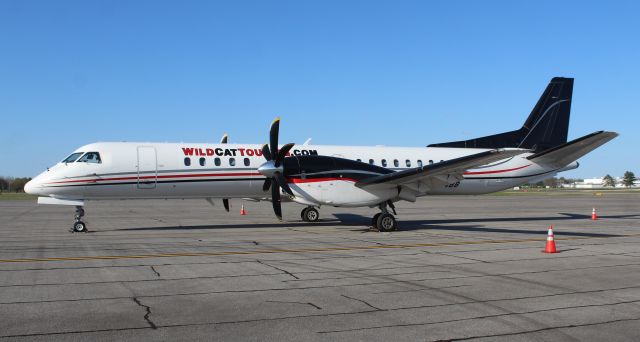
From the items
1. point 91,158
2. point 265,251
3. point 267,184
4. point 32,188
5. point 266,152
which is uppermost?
point 266,152

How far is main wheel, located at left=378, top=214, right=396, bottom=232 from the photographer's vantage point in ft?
68.0

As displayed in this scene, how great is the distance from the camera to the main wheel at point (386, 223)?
20734 mm

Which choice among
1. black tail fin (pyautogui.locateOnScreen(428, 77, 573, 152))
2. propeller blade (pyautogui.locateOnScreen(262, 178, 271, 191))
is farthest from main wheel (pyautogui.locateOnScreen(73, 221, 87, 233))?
black tail fin (pyautogui.locateOnScreen(428, 77, 573, 152))

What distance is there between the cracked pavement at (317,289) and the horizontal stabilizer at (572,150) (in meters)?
4.34

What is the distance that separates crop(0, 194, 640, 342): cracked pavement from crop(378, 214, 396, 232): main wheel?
129 inches

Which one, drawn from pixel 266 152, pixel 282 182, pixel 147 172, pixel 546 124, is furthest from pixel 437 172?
pixel 546 124

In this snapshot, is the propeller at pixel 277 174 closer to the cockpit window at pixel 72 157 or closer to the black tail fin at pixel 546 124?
the cockpit window at pixel 72 157

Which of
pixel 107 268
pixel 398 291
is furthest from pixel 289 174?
pixel 398 291

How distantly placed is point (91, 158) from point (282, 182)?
7.64m

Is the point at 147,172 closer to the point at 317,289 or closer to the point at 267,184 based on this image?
the point at 267,184

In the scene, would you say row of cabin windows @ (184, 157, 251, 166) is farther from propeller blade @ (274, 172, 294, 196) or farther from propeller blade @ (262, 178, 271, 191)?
propeller blade @ (274, 172, 294, 196)

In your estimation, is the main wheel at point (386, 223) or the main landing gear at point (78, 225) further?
the main wheel at point (386, 223)

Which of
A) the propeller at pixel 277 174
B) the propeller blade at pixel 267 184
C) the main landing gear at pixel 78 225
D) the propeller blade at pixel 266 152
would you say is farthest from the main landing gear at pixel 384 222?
the main landing gear at pixel 78 225

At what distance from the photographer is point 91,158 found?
20.7 m
